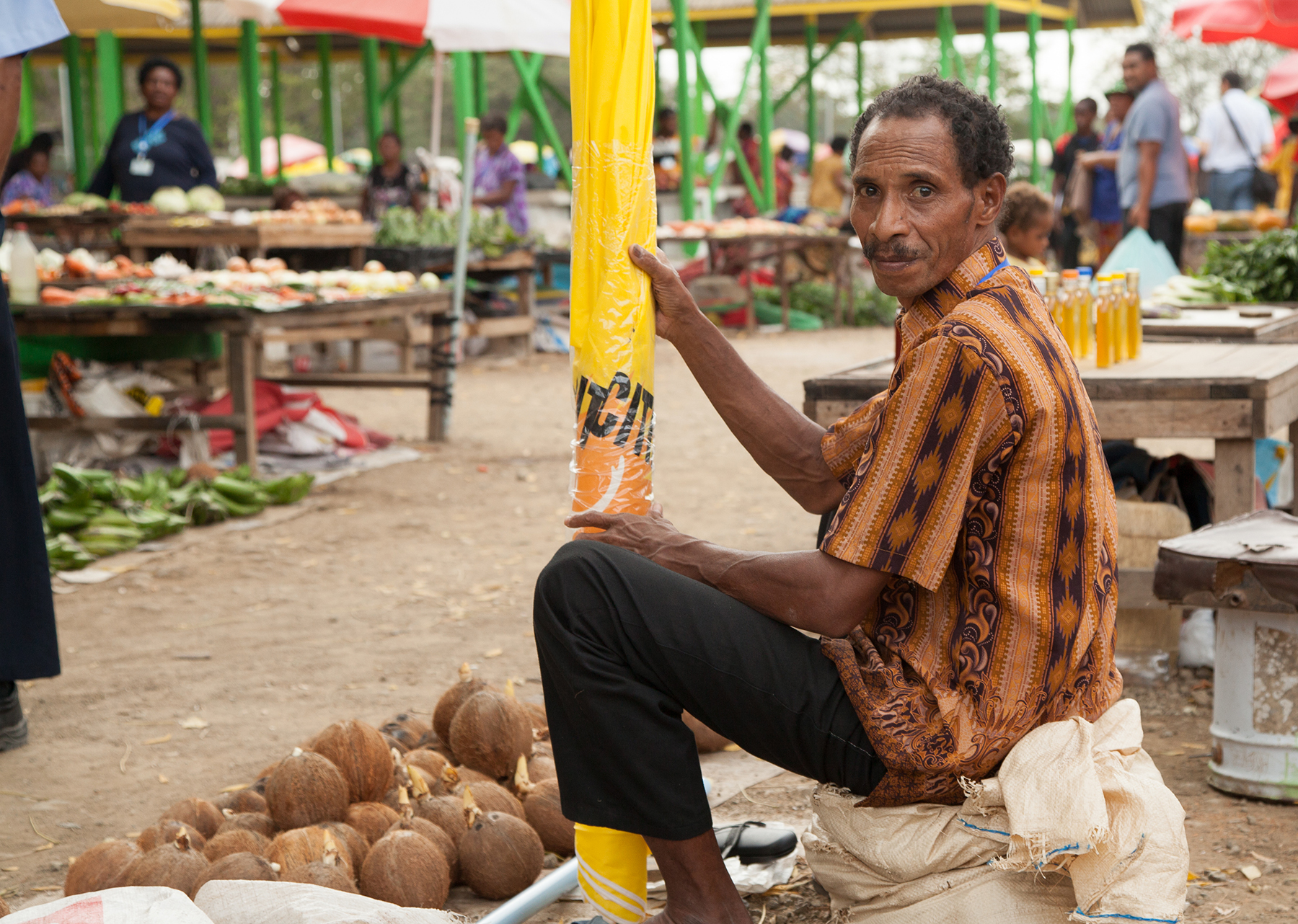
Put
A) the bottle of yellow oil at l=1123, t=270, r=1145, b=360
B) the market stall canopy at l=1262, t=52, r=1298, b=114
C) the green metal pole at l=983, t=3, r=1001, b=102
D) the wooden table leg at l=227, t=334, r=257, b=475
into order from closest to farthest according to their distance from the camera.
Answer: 1. the bottle of yellow oil at l=1123, t=270, r=1145, b=360
2. the wooden table leg at l=227, t=334, r=257, b=475
3. the market stall canopy at l=1262, t=52, r=1298, b=114
4. the green metal pole at l=983, t=3, r=1001, b=102

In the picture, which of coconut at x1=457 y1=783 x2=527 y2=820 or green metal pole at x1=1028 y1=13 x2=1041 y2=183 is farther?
green metal pole at x1=1028 y1=13 x2=1041 y2=183

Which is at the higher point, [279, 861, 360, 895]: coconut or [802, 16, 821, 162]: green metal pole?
[802, 16, 821, 162]: green metal pole

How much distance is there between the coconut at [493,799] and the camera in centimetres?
266

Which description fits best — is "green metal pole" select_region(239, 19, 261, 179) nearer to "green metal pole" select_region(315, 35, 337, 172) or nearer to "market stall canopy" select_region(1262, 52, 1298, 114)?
"green metal pole" select_region(315, 35, 337, 172)

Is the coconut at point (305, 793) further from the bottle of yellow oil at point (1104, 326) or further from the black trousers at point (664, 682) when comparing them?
the bottle of yellow oil at point (1104, 326)

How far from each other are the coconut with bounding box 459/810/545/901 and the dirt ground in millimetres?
75

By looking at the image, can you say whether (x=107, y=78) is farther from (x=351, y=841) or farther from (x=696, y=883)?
(x=696, y=883)

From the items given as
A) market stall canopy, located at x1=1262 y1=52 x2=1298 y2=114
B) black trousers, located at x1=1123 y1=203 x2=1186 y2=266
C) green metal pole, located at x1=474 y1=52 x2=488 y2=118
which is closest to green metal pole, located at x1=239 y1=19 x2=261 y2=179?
green metal pole, located at x1=474 y1=52 x2=488 y2=118

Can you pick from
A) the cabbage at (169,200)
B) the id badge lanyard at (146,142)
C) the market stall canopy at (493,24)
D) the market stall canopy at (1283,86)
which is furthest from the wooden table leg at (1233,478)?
the market stall canopy at (1283,86)

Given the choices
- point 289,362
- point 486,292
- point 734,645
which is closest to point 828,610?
point 734,645

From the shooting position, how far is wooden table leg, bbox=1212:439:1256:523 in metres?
3.63

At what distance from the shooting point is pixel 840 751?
2047 millimetres

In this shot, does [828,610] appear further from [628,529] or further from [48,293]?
[48,293]

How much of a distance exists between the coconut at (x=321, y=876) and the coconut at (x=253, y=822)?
0.90ft
